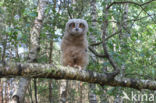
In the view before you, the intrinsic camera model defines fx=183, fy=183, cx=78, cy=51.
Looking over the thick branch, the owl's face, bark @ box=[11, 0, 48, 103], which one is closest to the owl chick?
the owl's face

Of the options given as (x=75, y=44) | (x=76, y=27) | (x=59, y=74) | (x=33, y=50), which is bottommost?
(x=59, y=74)

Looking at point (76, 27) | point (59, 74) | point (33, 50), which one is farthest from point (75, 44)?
point (59, 74)

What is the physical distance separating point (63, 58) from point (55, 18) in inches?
66.6

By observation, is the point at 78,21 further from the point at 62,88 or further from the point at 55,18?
the point at 62,88

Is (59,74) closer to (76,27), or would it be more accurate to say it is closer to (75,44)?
(75,44)

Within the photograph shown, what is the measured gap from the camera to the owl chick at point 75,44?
5.40 m

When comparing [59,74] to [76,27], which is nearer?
[59,74]

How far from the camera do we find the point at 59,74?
3316 mm

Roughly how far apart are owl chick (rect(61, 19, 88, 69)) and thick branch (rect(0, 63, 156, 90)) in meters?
1.47

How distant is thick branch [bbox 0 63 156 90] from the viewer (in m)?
2.84

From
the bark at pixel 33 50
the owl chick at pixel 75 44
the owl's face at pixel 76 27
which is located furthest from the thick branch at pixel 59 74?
the bark at pixel 33 50

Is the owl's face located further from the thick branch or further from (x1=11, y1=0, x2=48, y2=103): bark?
the thick branch

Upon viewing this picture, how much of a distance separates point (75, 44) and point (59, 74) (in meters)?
2.23

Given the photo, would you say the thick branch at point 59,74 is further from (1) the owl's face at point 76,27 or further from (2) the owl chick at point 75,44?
(1) the owl's face at point 76,27
